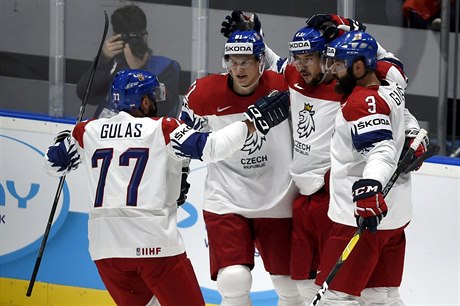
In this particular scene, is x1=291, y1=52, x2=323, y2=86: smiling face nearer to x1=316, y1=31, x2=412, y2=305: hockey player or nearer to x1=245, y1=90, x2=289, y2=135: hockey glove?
x1=316, y1=31, x2=412, y2=305: hockey player

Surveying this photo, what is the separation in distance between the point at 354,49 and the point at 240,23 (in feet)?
2.13

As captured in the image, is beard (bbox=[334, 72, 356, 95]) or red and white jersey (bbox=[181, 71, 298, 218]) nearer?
beard (bbox=[334, 72, 356, 95])

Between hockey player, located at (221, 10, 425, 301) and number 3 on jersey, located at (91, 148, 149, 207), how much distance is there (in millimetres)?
646

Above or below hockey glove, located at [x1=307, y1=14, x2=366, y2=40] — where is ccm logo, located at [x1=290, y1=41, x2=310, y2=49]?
below

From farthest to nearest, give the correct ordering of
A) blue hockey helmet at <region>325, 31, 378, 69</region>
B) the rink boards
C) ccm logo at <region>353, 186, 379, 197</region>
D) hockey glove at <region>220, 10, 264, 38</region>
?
the rink boards, hockey glove at <region>220, 10, 264, 38</region>, blue hockey helmet at <region>325, 31, 378, 69</region>, ccm logo at <region>353, 186, 379, 197</region>

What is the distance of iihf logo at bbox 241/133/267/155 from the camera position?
17.2 feet

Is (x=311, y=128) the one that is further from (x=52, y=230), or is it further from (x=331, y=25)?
(x=52, y=230)

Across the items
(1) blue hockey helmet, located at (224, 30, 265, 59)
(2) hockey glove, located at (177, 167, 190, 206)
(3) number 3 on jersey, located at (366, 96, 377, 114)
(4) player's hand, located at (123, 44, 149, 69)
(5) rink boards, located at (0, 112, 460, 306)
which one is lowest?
(5) rink boards, located at (0, 112, 460, 306)

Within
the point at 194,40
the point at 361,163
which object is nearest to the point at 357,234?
the point at 361,163

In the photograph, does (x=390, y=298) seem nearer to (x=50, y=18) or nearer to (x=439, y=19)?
(x=439, y=19)

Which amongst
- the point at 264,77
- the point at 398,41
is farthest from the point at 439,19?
the point at 264,77

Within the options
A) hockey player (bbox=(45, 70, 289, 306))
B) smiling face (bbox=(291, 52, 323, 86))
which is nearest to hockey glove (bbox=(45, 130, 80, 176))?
hockey player (bbox=(45, 70, 289, 306))

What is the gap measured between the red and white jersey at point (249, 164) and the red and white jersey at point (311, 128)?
8 centimetres

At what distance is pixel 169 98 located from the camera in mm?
6262
